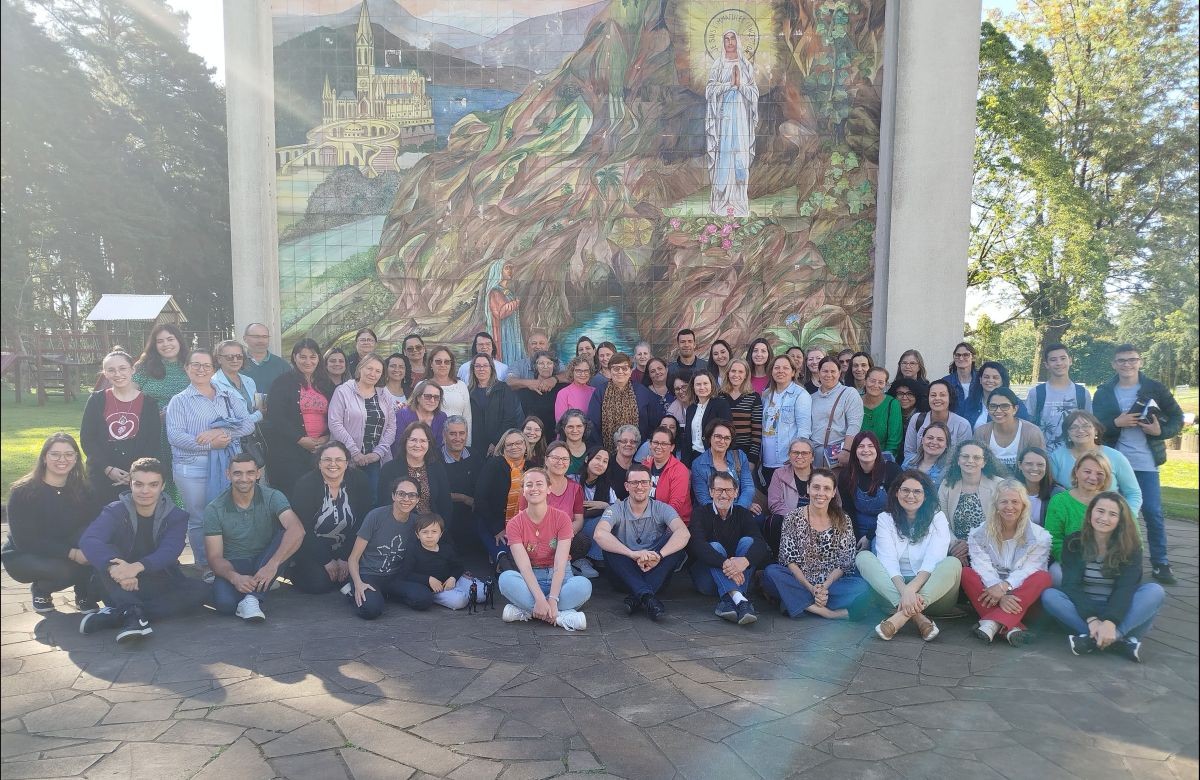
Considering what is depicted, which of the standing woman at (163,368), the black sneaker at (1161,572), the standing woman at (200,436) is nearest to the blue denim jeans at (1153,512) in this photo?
the black sneaker at (1161,572)

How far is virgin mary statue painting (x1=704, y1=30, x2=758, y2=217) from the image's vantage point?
10.6 metres

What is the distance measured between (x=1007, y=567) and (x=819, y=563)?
1322 mm

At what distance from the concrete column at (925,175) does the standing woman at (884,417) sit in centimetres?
421

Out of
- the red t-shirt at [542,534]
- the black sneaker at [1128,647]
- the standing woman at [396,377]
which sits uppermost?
the standing woman at [396,377]

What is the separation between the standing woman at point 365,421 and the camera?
21.7 feet

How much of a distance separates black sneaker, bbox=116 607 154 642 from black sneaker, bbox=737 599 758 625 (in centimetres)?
401

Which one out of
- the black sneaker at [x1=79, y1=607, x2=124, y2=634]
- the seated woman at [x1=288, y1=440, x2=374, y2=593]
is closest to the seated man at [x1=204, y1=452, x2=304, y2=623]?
the seated woman at [x1=288, y1=440, x2=374, y2=593]

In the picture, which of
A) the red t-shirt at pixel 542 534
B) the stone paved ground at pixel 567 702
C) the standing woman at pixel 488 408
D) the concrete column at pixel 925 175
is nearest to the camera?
the stone paved ground at pixel 567 702

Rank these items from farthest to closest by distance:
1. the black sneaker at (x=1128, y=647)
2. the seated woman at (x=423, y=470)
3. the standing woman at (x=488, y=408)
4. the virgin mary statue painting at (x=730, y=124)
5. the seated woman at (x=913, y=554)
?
the virgin mary statue painting at (x=730, y=124) < the standing woman at (x=488, y=408) < the seated woman at (x=423, y=470) < the seated woman at (x=913, y=554) < the black sneaker at (x=1128, y=647)

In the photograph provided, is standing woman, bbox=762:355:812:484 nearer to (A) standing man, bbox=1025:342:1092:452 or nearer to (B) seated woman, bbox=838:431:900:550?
(B) seated woman, bbox=838:431:900:550

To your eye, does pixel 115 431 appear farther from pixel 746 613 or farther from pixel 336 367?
pixel 746 613

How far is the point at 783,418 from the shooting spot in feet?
22.2

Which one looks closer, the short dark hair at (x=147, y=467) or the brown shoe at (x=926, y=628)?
the brown shoe at (x=926, y=628)

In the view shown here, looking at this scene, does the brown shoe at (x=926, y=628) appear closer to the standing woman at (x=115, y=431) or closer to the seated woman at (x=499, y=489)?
the seated woman at (x=499, y=489)
